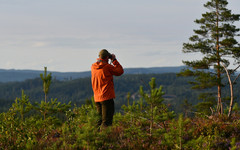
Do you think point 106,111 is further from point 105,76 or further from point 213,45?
point 213,45

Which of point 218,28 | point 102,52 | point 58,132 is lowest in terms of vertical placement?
point 58,132

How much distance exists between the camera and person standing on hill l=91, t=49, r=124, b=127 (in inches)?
257

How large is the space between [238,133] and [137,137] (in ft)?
7.89

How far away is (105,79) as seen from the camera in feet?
21.5

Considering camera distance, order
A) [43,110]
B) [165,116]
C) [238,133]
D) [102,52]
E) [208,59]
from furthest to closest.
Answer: [208,59] < [43,110] < [102,52] < [238,133] < [165,116]

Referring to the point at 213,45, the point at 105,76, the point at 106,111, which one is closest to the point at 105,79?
the point at 105,76

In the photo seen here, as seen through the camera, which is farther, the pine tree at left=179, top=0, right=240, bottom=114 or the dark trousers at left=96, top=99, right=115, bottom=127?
the pine tree at left=179, top=0, right=240, bottom=114

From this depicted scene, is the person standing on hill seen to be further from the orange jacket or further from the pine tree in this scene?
the pine tree

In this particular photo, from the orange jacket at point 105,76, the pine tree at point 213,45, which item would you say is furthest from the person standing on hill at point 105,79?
the pine tree at point 213,45

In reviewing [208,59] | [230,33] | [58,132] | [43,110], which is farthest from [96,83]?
[230,33]

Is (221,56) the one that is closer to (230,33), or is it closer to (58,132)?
(230,33)

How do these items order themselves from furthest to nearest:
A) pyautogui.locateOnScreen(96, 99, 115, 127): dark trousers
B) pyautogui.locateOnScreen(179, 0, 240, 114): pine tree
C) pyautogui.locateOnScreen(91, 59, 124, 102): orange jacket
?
pyautogui.locateOnScreen(179, 0, 240, 114): pine tree < pyautogui.locateOnScreen(96, 99, 115, 127): dark trousers < pyautogui.locateOnScreen(91, 59, 124, 102): orange jacket

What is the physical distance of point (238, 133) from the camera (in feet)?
19.6

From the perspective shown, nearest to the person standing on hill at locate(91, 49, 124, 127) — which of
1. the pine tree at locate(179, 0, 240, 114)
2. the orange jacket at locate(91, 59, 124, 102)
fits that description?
the orange jacket at locate(91, 59, 124, 102)
